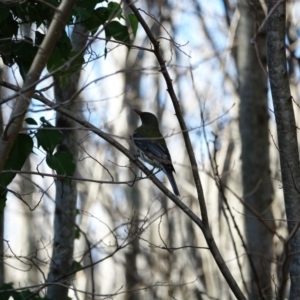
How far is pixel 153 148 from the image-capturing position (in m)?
6.34

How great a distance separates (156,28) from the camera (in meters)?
16.1

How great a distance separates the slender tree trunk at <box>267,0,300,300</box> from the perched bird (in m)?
0.93

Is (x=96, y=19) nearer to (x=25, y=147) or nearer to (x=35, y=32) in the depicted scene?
(x=35, y=32)

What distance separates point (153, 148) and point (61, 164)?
2.47 meters

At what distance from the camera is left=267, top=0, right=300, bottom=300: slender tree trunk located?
408 centimetres

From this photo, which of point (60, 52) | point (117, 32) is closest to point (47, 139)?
point (60, 52)

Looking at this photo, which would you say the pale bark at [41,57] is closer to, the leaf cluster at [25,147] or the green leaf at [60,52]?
the leaf cluster at [25,147]

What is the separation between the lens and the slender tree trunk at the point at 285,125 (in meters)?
4.08

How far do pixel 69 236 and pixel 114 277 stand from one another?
12.7 metres

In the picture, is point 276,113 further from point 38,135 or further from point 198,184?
point 38,135

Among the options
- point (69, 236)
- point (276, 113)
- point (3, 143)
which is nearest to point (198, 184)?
point (276, 113)

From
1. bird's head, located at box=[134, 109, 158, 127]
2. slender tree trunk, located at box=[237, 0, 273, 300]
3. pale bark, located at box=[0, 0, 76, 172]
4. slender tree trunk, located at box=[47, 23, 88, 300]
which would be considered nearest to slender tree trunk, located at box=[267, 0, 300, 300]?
pale bark, located at box=[0, 0, 76, 172]

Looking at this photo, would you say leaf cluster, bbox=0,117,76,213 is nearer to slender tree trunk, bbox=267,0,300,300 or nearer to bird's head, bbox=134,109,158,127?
slender tree trunk, bbox=267,0,300,300

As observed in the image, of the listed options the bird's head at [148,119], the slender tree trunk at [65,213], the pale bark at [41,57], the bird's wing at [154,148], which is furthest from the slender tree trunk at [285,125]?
the bird's head at [148,119]
